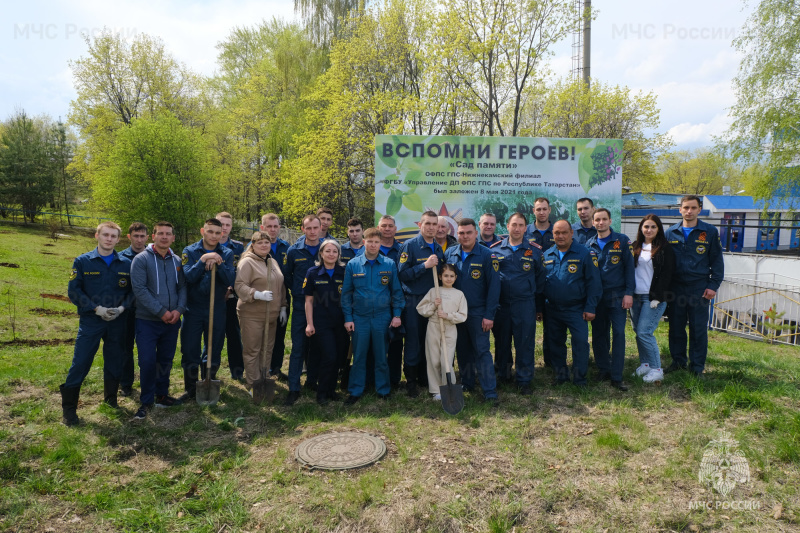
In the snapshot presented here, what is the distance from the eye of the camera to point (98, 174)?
22328 mm

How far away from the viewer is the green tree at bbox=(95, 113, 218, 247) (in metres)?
19.8

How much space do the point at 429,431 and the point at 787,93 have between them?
19905 mm

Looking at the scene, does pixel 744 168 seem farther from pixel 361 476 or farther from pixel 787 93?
pixel 361 476

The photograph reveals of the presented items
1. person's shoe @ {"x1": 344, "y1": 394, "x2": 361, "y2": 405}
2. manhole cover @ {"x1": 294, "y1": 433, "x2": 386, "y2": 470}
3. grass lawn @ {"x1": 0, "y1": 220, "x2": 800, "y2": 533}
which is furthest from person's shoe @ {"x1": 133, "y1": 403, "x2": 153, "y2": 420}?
person's shoe @ {"x1": 344, "y1": 394, "x2": 361, "y2": 405}

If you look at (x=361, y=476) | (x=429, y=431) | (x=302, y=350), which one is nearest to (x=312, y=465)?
(x=361, y=476)

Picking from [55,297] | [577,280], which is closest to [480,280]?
[577,280]

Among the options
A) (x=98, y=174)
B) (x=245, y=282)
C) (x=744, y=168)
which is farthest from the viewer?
(x=98, y=174)

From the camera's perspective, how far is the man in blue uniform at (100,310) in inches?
180

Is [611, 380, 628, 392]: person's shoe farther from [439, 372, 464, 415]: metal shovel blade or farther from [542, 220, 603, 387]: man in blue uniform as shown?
[439, 372, 464, 415]: metal shovel blade

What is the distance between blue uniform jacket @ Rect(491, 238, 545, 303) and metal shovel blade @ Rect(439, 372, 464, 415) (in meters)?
1.25

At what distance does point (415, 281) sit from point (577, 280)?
181 centimetres

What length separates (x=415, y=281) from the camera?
5.33 meters

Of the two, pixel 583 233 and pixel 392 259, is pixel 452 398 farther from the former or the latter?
pixel 583 233

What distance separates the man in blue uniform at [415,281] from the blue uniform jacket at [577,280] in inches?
54.6
